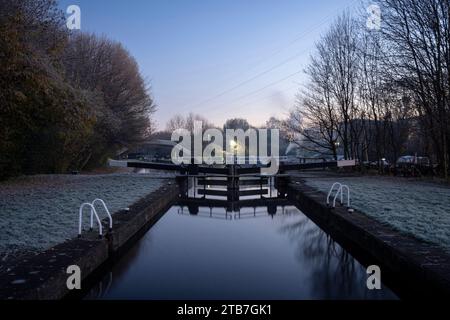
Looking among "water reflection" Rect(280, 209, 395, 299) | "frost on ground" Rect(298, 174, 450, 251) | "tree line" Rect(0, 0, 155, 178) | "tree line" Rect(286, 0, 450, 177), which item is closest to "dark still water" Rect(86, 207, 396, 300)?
"water reflection" Rect(280, 209, 395, 299)

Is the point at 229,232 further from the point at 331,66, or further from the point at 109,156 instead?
the point at 109,156

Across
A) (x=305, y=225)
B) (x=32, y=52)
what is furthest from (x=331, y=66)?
(x=32, y=52)

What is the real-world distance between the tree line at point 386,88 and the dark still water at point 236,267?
29.2 feet

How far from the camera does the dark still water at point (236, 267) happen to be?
4.53 metres

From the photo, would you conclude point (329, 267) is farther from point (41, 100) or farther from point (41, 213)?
point (41, 100)

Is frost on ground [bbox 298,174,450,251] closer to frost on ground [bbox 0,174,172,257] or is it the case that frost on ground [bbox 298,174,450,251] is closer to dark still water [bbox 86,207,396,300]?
dark still water [bbox 86,207,396,300]

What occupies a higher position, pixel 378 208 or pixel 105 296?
pixel 378 208

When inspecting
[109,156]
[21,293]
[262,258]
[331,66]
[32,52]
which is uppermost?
[331,66]

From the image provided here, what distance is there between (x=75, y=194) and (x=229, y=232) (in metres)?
4.08

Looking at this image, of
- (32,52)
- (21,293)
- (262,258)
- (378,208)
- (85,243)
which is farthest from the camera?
(32,52)

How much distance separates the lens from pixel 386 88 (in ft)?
48.9

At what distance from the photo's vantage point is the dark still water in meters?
4.53

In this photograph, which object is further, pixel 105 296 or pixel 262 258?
pixel 262 258
